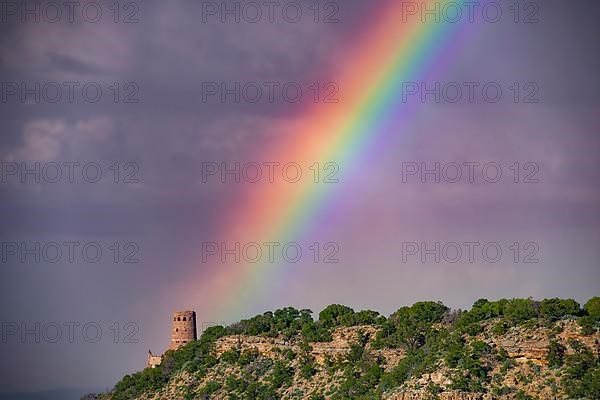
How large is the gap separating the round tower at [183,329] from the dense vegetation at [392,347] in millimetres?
4521

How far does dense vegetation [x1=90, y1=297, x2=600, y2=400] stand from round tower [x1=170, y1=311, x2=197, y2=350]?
4.52m

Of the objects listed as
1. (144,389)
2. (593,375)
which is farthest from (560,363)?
(144,389)

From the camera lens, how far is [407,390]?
110 m

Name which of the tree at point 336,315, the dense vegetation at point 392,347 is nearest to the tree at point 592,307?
the dense vegetation at point 392,347

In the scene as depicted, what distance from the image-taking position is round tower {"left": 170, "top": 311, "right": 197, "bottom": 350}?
16075 cm

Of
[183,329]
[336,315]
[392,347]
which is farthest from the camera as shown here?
[183,329]

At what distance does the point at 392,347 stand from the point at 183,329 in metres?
42.9

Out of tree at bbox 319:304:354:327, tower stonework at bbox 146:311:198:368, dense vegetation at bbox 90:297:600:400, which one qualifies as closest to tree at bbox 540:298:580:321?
dense vegetation at bbox 90:297:600:400

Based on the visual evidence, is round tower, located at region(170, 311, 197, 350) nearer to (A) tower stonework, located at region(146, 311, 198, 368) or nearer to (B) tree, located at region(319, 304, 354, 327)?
(A) tower stonework, located at region(146, 311, 198, 368)

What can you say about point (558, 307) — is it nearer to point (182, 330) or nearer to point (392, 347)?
point (392, 347)

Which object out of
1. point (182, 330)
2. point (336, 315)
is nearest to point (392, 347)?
point (336, 315)

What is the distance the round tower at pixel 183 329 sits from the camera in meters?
161

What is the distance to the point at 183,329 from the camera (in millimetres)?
161000

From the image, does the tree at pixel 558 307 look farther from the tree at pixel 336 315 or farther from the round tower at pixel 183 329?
the round tower at pixel 183 329
